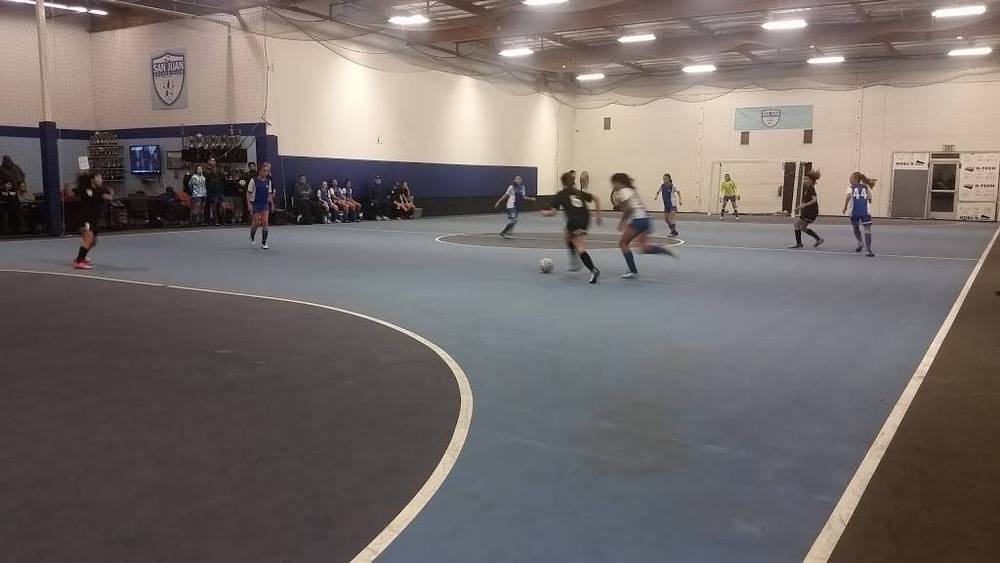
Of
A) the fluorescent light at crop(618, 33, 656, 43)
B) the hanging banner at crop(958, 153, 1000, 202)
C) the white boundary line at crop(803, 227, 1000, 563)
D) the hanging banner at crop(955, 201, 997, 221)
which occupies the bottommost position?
the white boundary line at crop(803, 227, 1000, 563)

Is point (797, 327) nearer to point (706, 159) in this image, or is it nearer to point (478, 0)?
point (478, 0)

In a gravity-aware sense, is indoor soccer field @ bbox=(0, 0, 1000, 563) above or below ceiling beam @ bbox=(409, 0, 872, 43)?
below

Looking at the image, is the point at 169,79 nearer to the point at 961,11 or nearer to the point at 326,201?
the point at 326,201

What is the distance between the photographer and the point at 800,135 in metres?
38.0

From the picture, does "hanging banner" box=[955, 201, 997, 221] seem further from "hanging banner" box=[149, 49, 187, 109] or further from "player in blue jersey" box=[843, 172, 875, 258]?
"hanging banner" box=[149, 49, 187, 109]

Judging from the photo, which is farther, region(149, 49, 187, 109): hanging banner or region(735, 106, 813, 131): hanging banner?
region(735, 106, 813, 131): hanging banner

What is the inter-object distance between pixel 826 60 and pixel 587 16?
53.3ft

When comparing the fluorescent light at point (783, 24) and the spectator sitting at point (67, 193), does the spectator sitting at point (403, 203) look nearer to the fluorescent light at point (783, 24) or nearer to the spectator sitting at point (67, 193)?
the spectator sitting at point (67, 193)

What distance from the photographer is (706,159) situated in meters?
40.3

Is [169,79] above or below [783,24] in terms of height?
below

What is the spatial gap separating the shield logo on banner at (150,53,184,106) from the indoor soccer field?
0.41ft

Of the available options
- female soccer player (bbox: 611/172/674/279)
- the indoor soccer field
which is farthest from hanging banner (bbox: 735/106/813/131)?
female soccer player (bbox: 611/172/674/279)

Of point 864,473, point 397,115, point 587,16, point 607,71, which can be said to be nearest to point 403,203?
point 397,115

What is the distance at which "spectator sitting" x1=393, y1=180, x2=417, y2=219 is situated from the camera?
31391mm
